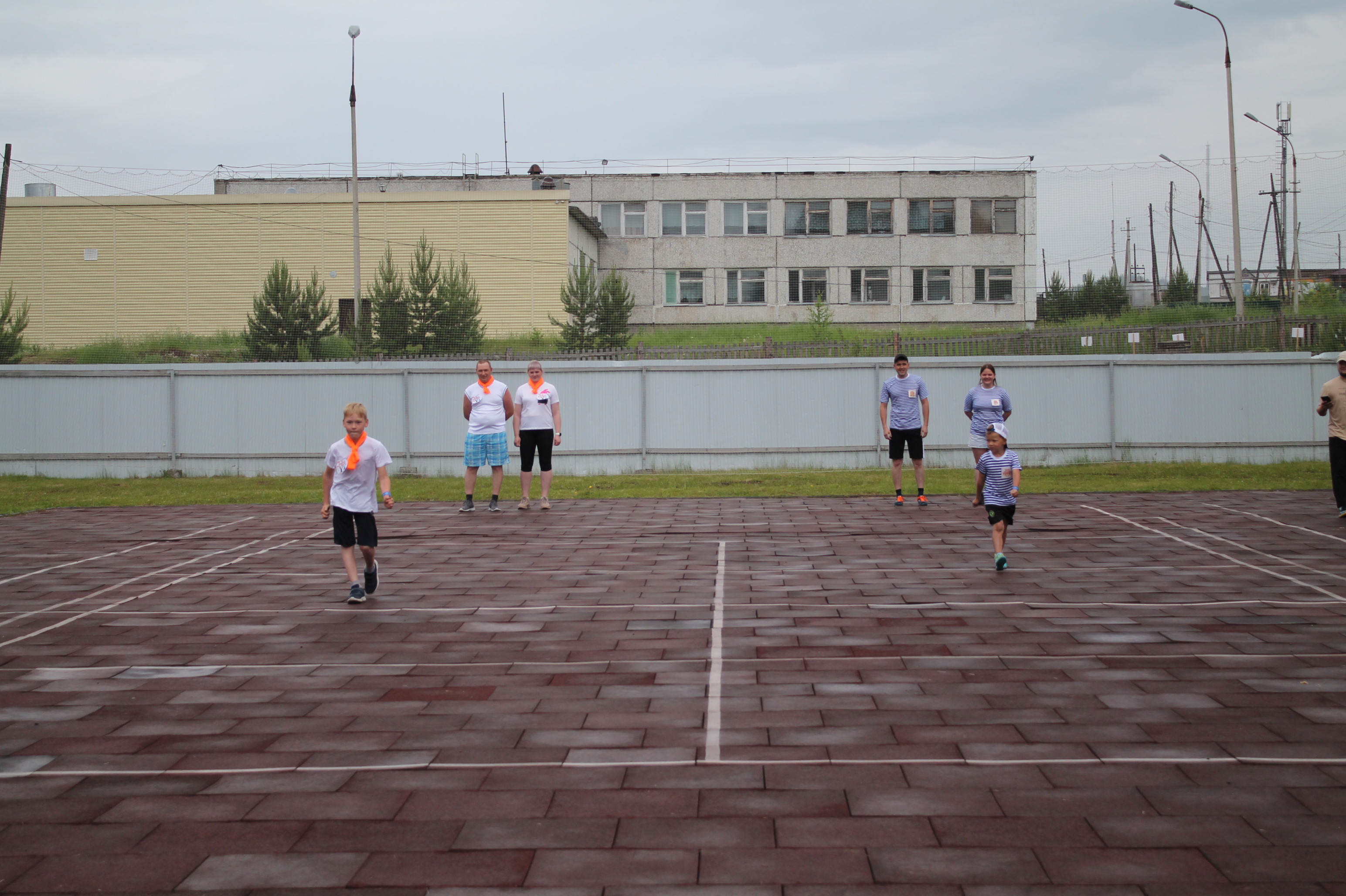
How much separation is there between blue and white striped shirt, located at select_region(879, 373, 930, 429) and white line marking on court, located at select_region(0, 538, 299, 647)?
725cm

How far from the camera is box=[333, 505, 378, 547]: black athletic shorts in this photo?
880 centimetres

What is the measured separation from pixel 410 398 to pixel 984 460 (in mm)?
12655

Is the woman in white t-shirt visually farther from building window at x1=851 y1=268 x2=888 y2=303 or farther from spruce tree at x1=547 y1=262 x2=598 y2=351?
building window at x1=851 y1=268 x2=888 y2=303

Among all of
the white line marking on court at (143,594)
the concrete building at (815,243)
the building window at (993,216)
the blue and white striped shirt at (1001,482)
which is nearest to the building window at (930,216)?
the concrete building at (815,243)

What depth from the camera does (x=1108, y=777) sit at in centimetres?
447

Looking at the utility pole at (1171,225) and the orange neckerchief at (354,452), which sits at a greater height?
the utility pole at (1171,225)

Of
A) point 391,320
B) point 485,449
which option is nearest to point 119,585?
point 485,449

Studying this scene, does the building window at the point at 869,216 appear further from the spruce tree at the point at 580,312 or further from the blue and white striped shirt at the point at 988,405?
the blue and white striped shirt at the point at 988,405

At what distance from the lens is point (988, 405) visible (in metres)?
13.3

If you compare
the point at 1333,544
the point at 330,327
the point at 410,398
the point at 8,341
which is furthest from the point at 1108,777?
the point at 8,341

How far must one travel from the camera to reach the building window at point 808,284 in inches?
1767

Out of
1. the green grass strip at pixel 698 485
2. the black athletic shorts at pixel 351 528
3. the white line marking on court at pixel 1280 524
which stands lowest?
the white line marking on court at pixel 1280 524

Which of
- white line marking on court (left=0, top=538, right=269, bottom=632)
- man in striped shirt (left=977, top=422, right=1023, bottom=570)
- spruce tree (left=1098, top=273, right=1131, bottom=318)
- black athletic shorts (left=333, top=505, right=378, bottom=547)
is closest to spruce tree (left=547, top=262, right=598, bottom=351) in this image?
spruce tree (left=1098, top=273, right=1131, bottom=318)

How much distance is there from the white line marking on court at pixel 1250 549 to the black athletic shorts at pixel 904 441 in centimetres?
288
